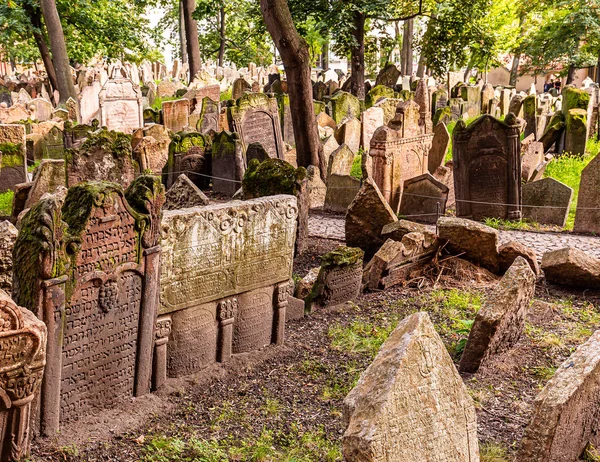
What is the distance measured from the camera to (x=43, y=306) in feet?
16.6

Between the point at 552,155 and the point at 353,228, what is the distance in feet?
25.7

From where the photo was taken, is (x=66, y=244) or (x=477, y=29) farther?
(x=477, y=29)

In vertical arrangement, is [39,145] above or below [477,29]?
below

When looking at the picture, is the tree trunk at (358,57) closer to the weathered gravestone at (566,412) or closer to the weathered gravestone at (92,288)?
the weathered gravestone at (92,288)

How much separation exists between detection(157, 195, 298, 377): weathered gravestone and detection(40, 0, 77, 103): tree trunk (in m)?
15.4

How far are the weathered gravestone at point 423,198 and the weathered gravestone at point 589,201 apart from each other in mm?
1999

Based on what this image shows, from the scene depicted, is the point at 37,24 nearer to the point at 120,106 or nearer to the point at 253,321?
the point at 120,106

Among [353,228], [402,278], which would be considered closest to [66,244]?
[402,278]

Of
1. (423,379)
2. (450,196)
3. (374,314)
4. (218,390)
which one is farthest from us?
(450,196)

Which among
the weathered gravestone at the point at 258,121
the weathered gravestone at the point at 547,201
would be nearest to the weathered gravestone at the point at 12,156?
the weathered gravestone at the point at 258,121

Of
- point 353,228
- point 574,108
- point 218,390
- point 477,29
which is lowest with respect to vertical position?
point 218,390

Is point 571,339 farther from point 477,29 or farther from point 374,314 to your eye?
point 477,29

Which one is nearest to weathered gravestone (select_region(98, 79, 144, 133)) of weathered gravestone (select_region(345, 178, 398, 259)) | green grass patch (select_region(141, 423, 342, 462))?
weathered gravestone (select_region(345, 178, 398, 259))

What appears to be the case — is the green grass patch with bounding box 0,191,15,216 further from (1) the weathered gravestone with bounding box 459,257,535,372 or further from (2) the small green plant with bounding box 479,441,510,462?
(2) the small green plant with bounding box 479,441,510,462
